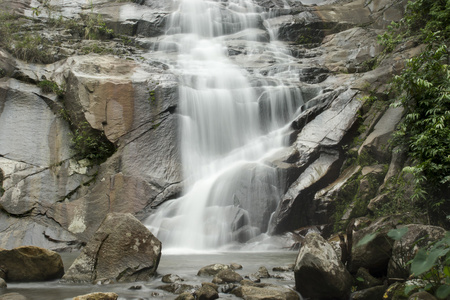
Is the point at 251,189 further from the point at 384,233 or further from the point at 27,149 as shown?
the point at 27,149

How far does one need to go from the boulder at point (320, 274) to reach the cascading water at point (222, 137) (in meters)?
4.38

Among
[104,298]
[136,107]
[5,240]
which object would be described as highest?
[136,107]

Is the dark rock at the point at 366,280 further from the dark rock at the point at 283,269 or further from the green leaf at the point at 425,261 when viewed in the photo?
the green leaf at the point at 425,261

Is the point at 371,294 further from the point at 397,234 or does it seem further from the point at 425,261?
the point at 425,261

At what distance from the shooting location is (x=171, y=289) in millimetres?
5145

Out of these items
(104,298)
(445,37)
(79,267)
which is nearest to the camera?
(104,298)

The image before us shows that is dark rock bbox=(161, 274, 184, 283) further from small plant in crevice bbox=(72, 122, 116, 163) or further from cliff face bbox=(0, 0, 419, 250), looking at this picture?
small plant in crevice bbox=(72, 122, 116, 163)

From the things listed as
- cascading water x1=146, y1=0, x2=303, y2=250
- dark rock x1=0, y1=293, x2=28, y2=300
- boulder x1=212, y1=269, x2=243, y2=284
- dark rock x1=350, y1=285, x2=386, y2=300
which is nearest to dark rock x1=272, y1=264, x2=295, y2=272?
boulder x1=212, y1=269, x2=243, y2=284

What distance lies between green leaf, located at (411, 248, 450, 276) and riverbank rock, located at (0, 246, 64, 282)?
519cm

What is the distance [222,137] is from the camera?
12.3 m

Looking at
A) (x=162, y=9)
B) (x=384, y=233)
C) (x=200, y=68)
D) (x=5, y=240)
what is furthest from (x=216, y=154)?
(x=162, y=9)

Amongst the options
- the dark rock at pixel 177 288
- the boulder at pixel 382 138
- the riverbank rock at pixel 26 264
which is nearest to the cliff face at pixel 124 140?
the boulder at pixel 382 138

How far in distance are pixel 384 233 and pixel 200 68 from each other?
11722mm

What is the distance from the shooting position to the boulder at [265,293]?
14.4 ft
